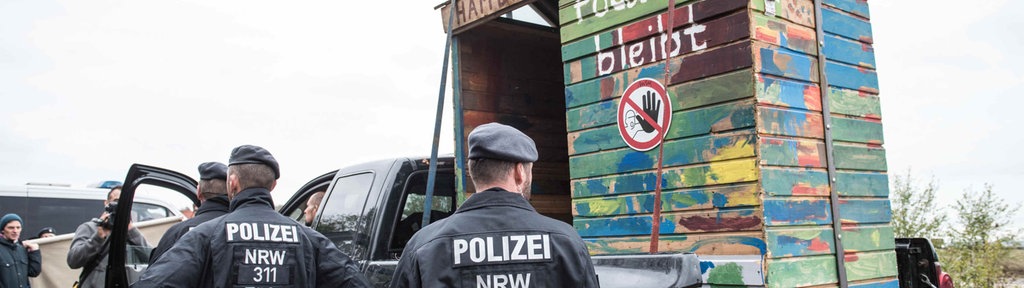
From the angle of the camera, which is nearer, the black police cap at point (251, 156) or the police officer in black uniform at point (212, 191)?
the black police cap at point (251, 156)

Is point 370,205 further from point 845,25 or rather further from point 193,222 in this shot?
point 845,25

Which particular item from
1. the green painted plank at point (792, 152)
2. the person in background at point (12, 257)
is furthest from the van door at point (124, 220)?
the person in background at point (12, 257)

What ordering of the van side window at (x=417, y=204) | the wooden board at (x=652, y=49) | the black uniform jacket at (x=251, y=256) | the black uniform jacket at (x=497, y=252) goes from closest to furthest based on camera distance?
1. the black uniform jacket at (x=497, y=252)
2. the black uniform jacket at (x=251, y=256)
3. the wooden board at (x=652, y=49)
4. the van side window at (x=417, y=204)

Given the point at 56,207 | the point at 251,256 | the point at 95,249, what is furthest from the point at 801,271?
the point at 56,207

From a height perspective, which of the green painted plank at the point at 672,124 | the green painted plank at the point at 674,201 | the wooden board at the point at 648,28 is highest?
the wooden board at the point at 648,28

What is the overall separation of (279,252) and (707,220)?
5.68 ft

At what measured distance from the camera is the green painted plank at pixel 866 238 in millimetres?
3473

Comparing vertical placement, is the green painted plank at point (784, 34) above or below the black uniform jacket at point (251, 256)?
above

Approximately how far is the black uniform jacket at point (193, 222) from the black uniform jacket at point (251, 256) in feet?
1.06

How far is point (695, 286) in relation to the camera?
2547 millimetres

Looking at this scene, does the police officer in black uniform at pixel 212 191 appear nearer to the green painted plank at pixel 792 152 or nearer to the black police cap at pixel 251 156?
the black police cap at pixel 251 156

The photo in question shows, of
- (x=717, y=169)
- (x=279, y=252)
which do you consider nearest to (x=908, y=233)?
(x=717, y=169)

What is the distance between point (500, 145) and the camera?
2.18 m

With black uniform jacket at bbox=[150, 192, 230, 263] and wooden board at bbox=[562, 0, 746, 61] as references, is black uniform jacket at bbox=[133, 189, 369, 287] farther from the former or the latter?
wooden board at bbox=[562, 0, 746, 61]
